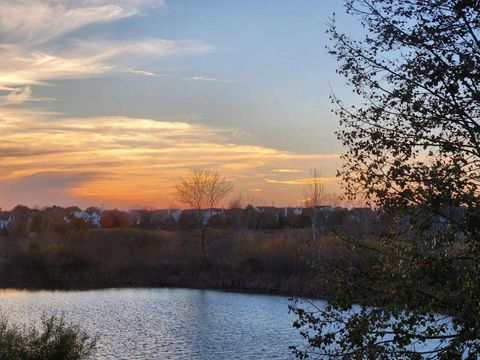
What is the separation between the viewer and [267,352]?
21.1 m

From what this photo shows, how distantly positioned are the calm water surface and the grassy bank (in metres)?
3.09

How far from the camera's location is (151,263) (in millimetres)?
48875

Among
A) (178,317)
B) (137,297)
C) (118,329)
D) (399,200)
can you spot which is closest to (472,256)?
(399,200)

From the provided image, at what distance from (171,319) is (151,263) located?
1994 cm

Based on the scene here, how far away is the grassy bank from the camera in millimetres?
42938

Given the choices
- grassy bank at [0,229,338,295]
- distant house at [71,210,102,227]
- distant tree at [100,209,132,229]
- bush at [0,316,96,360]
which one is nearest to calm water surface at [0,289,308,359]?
grassy bank at [0,229,338,295]

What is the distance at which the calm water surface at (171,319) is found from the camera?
852 inches

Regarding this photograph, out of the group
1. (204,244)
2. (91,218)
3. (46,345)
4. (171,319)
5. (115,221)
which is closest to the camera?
(46,345)

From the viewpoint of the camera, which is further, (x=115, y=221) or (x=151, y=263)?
(x=115, y=221)

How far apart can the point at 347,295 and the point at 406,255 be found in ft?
3.15

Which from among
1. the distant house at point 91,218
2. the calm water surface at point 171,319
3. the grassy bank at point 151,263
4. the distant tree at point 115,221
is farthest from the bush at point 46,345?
the distant house at point 91,218

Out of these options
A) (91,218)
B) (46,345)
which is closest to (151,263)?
(46,345)

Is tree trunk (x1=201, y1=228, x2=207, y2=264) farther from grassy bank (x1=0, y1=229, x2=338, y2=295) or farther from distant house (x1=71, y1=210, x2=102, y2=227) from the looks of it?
distant house (x1=71, y1=210, x2=102, y2=227)

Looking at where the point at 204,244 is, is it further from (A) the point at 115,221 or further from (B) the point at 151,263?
(A) the point at 115,221
